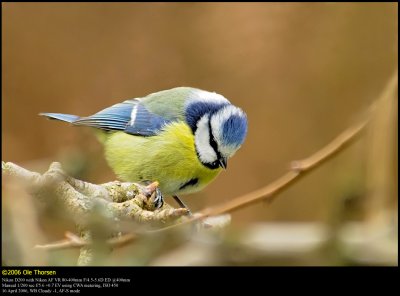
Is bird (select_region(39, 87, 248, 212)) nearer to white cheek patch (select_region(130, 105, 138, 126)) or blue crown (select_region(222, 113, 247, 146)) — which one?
white cheek patch (select_region(130, 105, 138, 126))

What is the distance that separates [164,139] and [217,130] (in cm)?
30

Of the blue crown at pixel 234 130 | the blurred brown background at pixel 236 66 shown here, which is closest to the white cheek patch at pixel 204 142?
the blue crown at pixel 234 130

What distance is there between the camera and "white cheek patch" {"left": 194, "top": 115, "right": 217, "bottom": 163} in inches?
56.6

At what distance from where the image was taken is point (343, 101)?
9.53 ft

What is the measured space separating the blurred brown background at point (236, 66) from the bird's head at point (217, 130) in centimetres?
87

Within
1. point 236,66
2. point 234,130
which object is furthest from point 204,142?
point 236,66

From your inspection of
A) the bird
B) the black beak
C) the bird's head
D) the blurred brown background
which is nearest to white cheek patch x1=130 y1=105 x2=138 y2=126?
the bird

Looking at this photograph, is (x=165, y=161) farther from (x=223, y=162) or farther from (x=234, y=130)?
(x=234, y=130)

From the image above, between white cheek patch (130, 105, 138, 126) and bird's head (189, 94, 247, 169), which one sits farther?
white cheek patch (130, 105, 138, 126)

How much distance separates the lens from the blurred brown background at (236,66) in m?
2.50
